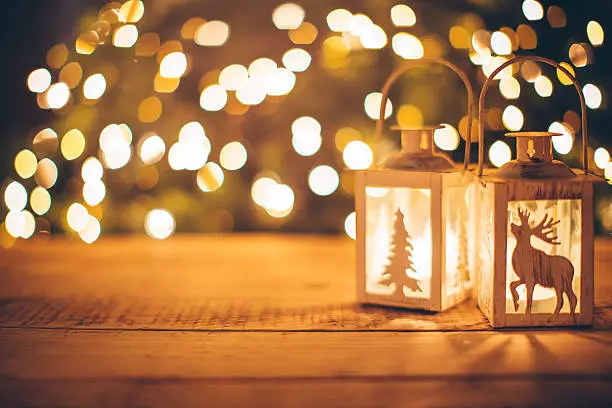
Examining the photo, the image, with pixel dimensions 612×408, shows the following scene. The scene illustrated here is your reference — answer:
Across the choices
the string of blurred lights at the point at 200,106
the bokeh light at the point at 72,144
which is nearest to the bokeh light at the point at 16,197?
the string of blurred lights at the point at 200,106

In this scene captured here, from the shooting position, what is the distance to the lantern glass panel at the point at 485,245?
3.34 ft

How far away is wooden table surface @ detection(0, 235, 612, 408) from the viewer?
2.62 ft

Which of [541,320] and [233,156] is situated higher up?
[233,156]

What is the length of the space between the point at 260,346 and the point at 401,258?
29 cm

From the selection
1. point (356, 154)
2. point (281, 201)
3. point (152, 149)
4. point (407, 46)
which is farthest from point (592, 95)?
point (152, 149)

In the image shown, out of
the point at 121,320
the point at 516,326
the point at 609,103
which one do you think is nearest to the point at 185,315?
the point at 121,320

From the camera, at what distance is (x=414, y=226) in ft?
3.66

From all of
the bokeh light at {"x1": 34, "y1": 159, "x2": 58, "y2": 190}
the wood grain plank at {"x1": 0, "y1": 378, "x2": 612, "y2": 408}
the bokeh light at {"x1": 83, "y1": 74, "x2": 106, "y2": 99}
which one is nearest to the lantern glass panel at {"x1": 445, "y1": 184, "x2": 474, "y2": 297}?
the wood grain plank at {"x1": 0, "y1": 378, "x2": 612, "y2": 408}

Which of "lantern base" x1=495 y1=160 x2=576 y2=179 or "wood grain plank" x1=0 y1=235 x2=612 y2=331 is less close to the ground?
"lantern base" x1=495 y1=160 x2=576 y2=179

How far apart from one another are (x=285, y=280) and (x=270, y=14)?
680 mm

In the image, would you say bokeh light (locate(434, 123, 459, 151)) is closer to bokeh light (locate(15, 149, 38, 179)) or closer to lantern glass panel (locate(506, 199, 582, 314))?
lantern glass panel (locate(506, 199, 582, 314))

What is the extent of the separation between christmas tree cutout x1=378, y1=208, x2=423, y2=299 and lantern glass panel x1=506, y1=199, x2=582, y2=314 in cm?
16

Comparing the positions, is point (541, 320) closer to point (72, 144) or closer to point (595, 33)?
point (595, 33)

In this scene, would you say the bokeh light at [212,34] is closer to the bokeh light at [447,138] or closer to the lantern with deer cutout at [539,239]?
the bokeh light at [447,138]
